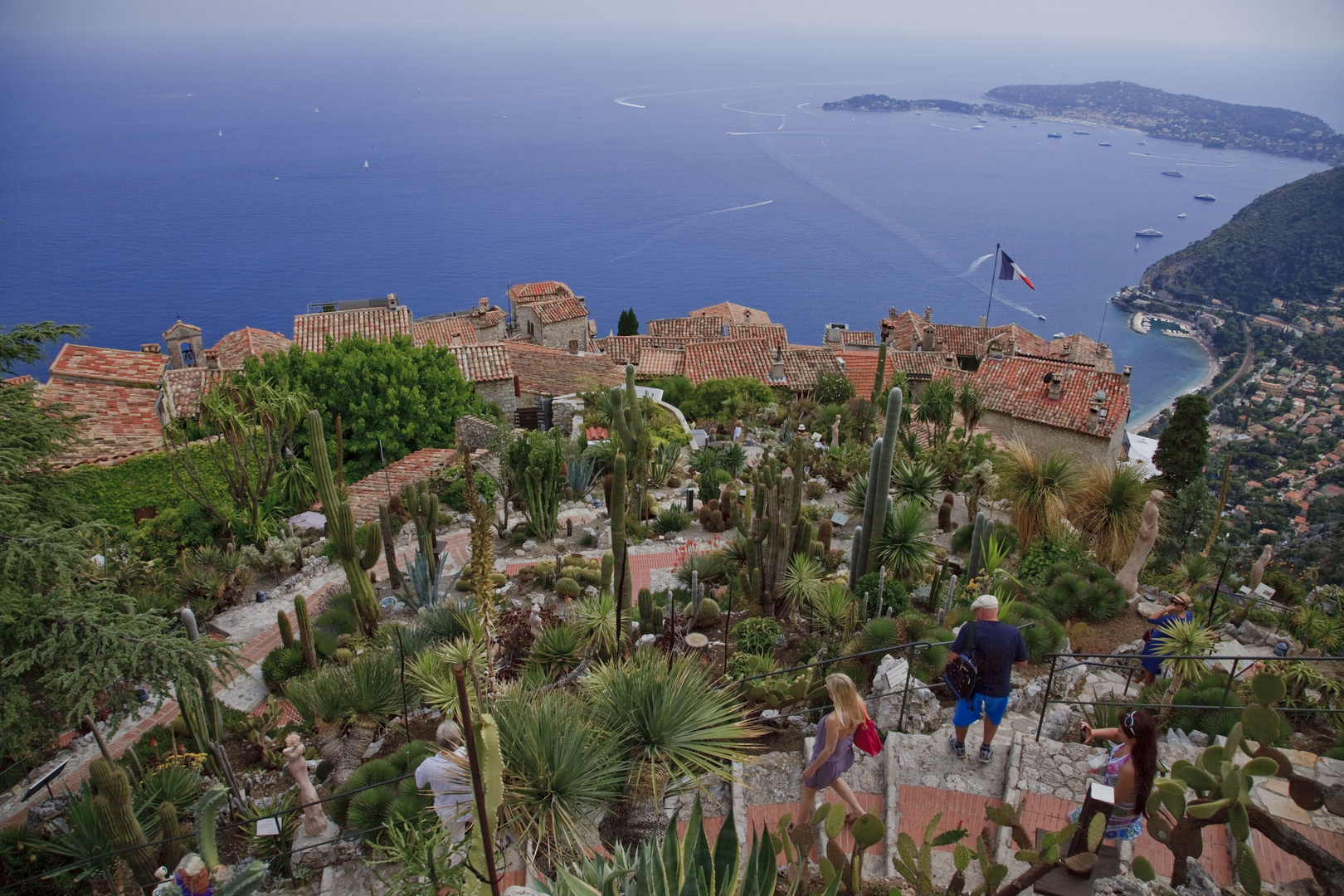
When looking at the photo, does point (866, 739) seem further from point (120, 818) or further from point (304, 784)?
point (120, 818)

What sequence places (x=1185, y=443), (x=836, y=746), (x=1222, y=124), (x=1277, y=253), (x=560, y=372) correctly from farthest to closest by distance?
(x=1222, y=124) → (x=1277, y=253) → (x=560, y=372) → (x=1185, y=443) → (x=836, y=746)

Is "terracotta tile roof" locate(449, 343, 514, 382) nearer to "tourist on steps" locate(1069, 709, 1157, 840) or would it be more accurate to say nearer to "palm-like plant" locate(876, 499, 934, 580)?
"palm-like plant" locate(876, 499, 934, 580)

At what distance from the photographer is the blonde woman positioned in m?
5.31

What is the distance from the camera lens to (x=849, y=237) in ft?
329

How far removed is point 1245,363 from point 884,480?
63.4 meters

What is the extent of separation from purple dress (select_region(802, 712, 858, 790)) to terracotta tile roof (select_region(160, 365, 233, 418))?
62.8 feet

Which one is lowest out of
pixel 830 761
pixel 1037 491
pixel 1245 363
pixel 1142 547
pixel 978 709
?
pixel 1245 363

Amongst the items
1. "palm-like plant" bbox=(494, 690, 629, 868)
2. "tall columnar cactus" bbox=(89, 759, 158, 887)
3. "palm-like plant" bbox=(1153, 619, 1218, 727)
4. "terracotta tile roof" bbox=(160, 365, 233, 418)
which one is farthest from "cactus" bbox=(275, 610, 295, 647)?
"terracotta tile roof" bbox=(160, 365, 233, 418)

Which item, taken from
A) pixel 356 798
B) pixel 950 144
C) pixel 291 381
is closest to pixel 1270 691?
pixel 356 798

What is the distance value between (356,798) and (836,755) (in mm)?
3946

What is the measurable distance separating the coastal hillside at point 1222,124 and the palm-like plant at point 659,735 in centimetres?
17616

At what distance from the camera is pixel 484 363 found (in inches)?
997

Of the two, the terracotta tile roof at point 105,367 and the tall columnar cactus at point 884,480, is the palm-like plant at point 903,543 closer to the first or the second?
the tall columnar cactus at point 884,480

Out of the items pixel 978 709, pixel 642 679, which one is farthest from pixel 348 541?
pixel 978 709
